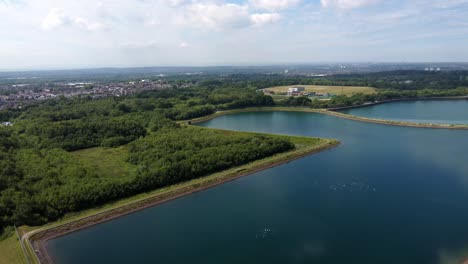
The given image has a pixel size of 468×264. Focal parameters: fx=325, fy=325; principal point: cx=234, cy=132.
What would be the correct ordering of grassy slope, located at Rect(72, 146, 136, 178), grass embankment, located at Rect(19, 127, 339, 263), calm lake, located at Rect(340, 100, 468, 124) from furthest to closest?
calm lake, located at Rect(340, 100, 468, 124), grassy slope, located at Rect(72, 146, 136, 178), grass embankment, located at Rect(19, 127, 339, 263)

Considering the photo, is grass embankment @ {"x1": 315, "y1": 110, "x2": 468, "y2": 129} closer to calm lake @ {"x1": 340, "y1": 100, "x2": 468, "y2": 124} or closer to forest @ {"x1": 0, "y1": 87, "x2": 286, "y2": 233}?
calm lake @ {"x1": 340, "y1": 100, "x2": 468, "y2": 124}

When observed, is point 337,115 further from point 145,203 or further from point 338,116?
point 145,203

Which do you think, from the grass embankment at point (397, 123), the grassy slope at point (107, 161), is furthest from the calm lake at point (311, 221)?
the grass embankment at point (397, 123)

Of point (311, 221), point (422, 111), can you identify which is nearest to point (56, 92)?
point (422, 111)

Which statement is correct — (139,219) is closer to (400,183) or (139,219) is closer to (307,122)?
(400,183)

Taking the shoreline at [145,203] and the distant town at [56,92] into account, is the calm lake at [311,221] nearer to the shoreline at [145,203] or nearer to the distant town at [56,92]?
the shoreline at [145,203]

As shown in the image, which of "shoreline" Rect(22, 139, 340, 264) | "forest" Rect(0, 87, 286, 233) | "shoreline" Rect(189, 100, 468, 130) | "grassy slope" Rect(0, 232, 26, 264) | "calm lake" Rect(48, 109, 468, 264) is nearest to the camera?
"grassy slope" Rect(0, 232, 26, 264)

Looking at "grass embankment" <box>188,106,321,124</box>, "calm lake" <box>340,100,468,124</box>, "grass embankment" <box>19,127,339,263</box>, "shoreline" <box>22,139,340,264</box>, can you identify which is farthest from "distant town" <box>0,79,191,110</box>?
"calm lake" <box>340,100,468,124</box>
